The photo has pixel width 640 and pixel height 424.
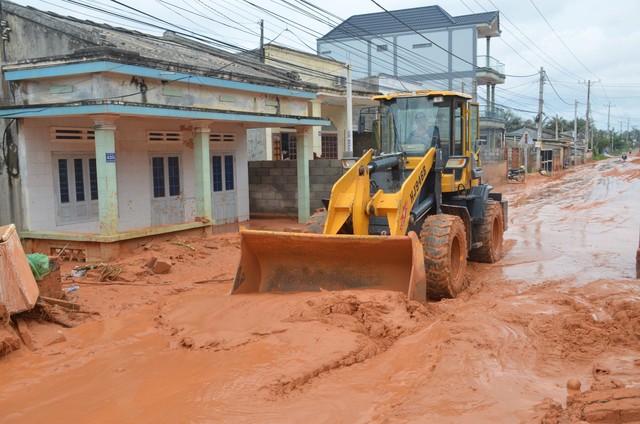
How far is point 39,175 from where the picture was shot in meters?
13.0

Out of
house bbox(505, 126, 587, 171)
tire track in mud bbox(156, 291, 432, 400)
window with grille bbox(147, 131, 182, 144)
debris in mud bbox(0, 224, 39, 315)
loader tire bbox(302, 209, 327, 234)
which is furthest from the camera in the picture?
house bbox(505, 126, 587, 171)

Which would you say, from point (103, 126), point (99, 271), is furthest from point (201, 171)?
point (99, 271)

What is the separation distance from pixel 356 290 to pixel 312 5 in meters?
9.27

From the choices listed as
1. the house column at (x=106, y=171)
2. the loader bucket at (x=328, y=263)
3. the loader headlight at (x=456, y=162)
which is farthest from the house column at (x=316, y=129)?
the loader bucket at (x=328, y=263)

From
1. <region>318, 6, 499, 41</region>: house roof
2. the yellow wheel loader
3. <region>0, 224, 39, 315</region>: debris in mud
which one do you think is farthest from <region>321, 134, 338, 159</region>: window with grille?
<region>0, 224, 39, 315</region>: debris in mud

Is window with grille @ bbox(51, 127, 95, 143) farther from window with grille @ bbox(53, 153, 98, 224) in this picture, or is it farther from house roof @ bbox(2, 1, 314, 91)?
house roof @ bbox(2, 1, 314, 91)

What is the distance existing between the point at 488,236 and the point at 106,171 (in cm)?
761

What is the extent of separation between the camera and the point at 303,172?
18391 millimetres

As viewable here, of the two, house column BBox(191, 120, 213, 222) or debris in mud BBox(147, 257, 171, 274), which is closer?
debris in mud BBox(147, 257, 171, 274)

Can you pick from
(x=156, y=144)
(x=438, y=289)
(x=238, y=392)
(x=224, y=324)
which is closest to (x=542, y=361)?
(x=438, y=289)

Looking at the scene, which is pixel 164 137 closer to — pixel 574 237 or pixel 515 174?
pixel 574 237

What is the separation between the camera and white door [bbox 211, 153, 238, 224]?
17.8 metres

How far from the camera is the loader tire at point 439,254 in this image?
8.24m

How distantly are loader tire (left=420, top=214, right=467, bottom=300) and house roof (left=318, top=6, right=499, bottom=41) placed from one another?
39.0 m
